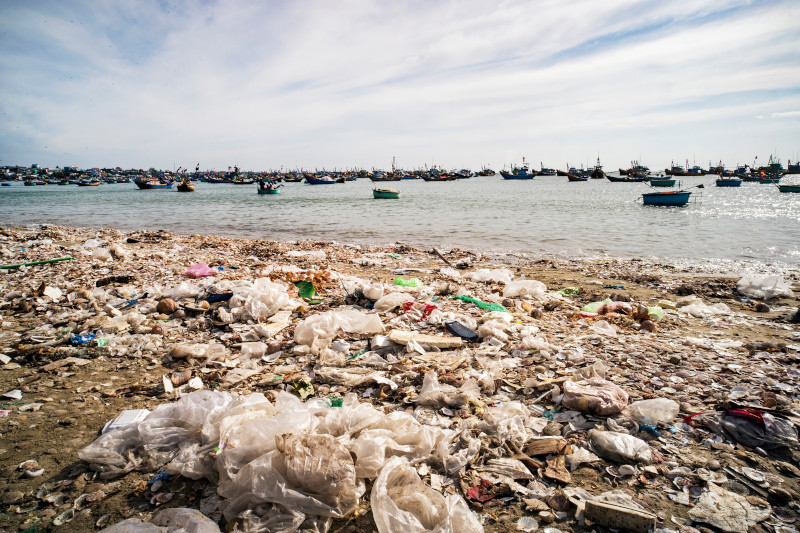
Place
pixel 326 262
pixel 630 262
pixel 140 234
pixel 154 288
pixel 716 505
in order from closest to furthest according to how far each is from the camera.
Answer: pixel 716 505 → pixel 154 288 → pixel 326 262 → pixel 630 262 → pixel 140 234

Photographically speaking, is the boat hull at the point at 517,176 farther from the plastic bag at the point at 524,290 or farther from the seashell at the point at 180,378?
the seashell at the point at 180,378

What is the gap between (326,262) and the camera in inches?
352

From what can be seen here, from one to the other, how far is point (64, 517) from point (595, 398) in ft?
10.6

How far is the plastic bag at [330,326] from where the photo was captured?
12.8 feet

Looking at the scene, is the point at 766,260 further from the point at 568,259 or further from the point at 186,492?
the point at 186,492

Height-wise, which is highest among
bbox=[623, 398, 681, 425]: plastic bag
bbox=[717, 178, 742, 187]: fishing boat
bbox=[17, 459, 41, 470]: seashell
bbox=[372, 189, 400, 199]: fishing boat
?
bbox=[717, 178, 742, 187]: fishing boat

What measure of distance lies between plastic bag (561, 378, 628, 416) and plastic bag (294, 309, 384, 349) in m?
2.01

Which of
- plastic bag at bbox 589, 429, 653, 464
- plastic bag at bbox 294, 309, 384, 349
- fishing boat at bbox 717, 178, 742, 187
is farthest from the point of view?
fishing boat at bbox 717, 178, 742, 187

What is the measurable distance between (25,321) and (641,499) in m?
6.16

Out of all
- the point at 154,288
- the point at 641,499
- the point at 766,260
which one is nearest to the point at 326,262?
the point at 154,288

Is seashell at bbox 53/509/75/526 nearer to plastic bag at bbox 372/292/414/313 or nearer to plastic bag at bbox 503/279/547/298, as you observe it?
plastic bag at bbox 372/292/414/313

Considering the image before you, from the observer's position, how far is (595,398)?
8.92 ft

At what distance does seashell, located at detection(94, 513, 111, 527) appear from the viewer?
185 centimetres

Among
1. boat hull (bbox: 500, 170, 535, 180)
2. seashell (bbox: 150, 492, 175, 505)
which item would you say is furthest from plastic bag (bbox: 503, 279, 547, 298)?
boat hull (bbox: 500, 170, 535, 180)
